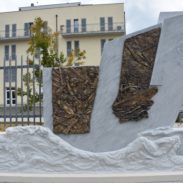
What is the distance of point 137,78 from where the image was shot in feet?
23.9

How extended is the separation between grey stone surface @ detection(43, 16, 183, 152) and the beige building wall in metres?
25.4

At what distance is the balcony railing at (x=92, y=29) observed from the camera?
3304 cm

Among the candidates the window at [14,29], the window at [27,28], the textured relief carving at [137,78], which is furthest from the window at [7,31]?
the textured relief carving at [137,78]

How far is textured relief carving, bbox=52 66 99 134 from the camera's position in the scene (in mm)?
7320

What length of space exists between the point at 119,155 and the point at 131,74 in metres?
1.58

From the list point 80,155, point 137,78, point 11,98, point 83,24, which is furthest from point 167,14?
point 83,24

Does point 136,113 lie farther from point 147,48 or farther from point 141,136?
point 147,48

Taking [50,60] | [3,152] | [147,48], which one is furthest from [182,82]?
[50,60]

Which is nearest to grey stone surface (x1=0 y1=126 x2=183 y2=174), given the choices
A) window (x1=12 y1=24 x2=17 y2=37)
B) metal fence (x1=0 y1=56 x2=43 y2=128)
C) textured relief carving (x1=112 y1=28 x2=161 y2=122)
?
textured relief carving (x1=112 y1=28 x2=161 y2=122)

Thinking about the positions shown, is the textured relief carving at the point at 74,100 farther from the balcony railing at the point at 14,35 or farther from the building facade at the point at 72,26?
the balcony railing at the point at 14,35

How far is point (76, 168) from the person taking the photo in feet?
22.6

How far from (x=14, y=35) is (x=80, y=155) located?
1123 inches

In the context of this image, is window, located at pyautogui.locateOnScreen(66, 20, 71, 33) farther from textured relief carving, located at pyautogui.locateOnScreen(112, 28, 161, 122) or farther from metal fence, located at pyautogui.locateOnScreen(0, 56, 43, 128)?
textured relief carving, located at pyautogui.locateOnScreen(112, 28, 161, 122)

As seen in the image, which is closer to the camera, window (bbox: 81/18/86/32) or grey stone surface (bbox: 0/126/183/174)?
grey stone surface (bbox: 0/126/183/174)
